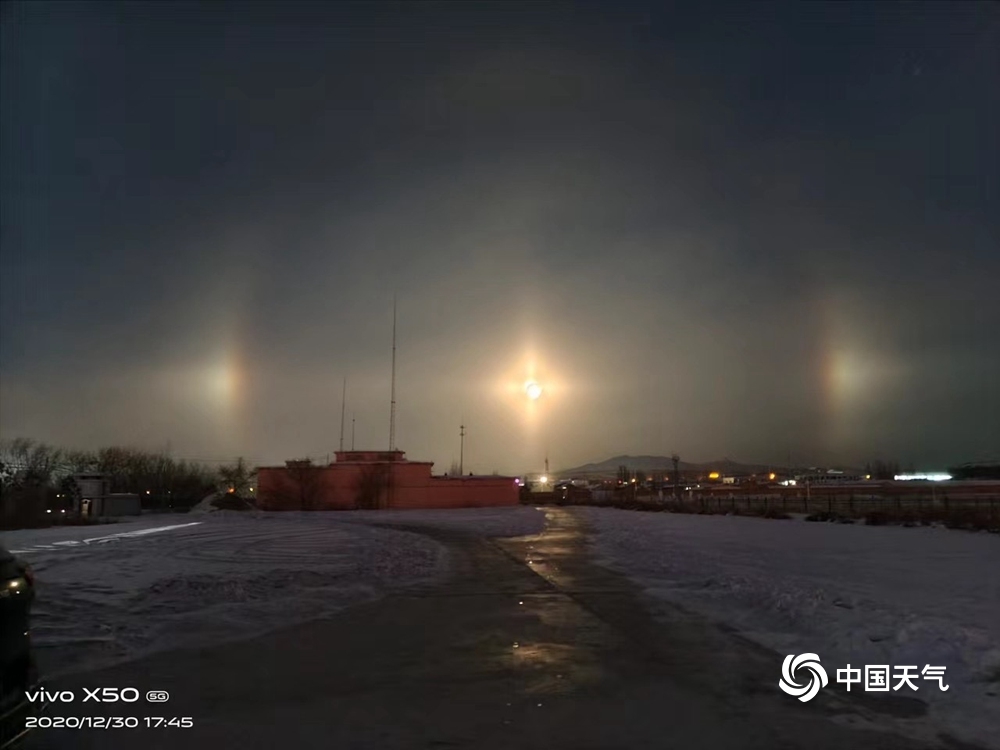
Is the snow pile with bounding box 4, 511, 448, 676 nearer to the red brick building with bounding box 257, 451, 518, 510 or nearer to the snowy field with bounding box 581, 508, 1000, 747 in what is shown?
the snowy field with bounding box 581, 508, 1000, 747

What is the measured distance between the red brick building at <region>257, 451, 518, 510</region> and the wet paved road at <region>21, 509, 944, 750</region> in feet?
241

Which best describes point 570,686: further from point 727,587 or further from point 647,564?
point 647,564

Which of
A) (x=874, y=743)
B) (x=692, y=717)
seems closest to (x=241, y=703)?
(x=692, y=717)

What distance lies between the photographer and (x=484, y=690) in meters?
7.18

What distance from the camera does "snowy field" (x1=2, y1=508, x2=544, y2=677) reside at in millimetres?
9469

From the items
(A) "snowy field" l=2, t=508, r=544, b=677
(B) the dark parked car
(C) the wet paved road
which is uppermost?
(B) the dark parked car

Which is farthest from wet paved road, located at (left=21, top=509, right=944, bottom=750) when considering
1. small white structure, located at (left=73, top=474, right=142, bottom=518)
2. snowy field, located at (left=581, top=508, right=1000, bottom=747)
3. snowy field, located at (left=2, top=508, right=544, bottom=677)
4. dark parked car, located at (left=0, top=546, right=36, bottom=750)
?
small white structure, located at (left=73, top=474, right=142, bottom=518)

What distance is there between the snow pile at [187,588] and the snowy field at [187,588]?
0.05 ft

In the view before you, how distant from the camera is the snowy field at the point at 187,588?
9.47m

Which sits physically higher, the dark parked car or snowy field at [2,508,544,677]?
the dark parked car

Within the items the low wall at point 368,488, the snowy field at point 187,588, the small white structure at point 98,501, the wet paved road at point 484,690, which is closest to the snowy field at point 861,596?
the wet paved road at point 484,690

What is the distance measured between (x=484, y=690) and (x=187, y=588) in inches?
331

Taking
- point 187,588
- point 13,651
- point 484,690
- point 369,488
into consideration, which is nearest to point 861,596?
point 484,690

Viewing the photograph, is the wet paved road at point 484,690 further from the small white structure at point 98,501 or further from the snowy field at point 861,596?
the small white structure at point 98,501
